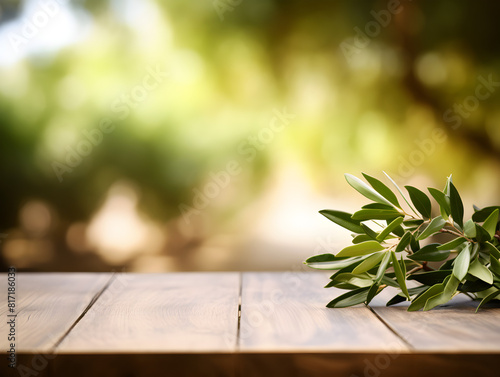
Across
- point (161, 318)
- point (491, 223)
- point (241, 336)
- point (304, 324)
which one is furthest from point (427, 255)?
point (161, 318)

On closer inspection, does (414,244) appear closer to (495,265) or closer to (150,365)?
(495,265)

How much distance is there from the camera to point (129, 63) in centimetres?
136

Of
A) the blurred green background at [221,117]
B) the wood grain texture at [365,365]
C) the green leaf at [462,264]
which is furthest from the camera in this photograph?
the blurred green background at [221,117]

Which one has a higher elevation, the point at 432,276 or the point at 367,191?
the point at 367,191

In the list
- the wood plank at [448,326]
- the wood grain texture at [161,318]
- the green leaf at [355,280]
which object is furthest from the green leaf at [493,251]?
the wood grain texture at [161,318]

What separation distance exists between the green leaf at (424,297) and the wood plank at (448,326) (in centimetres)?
1

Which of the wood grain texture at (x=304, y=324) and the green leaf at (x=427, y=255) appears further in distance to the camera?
the green leaf at (x=427, y=255)

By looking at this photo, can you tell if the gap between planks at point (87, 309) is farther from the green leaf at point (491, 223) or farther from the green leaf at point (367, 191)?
the green leaf at point (491, 223)

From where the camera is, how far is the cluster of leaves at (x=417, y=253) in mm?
857

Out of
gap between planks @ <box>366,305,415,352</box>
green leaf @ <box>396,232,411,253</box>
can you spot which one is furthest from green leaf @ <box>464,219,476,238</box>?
gap between planks @ <box>366,305,415,352</box>

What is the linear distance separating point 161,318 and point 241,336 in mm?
177

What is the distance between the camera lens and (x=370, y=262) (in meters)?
0.86

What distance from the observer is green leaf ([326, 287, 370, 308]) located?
0.92 metres

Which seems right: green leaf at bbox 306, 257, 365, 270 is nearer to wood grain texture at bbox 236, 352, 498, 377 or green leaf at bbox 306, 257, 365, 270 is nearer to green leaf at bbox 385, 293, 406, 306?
green leaf at bbox 385, 293, 406, 306
